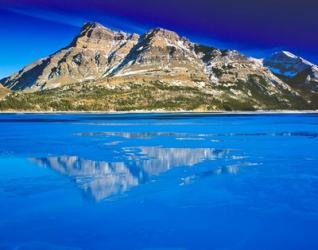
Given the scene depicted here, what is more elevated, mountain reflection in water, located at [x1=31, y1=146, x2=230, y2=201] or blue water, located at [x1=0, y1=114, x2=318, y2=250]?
mountain reflection in water, located at [x1=31, y1=146, x2=230, y2=201]

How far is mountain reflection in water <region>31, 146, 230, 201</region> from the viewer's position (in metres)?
30.0

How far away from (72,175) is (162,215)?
1354cm

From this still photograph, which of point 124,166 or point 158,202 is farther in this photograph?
point 124,166

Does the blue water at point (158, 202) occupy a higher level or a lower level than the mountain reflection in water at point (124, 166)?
lower

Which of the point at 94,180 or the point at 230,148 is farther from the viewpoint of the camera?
the point at 230,148

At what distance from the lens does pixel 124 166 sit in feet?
128

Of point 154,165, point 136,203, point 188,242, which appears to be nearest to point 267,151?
point 154,165

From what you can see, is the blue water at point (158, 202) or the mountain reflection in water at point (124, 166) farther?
the mountain reflection in water at point (124, 166)

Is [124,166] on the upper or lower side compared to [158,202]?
upper

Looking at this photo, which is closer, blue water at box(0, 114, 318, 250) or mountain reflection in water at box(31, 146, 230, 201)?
blue water at box(0, 114, 318, 250)

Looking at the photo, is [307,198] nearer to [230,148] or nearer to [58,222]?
[58,222]

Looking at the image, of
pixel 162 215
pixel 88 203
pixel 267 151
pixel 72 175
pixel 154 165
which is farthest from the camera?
pixel 267 151

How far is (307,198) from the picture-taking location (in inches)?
1053

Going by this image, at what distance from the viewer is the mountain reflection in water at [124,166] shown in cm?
2997
